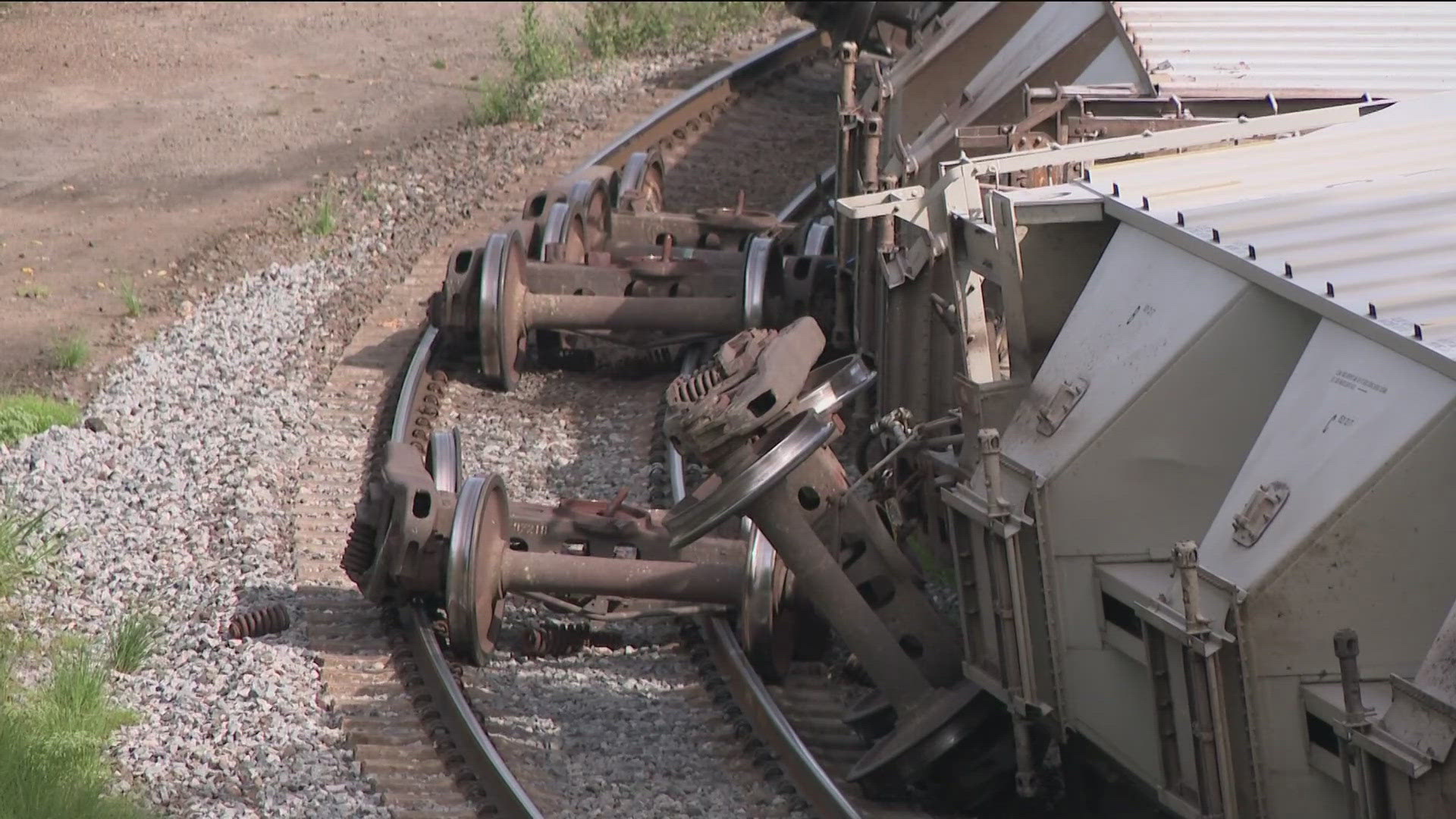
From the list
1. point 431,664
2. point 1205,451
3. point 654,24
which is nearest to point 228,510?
point 431,664

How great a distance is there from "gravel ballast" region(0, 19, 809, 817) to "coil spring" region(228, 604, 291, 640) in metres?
0.06

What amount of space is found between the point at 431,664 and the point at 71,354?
14.7ft

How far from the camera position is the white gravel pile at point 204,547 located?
7.36 meters

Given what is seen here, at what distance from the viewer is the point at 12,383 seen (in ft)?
37.0

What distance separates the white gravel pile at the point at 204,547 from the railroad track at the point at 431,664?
18 centimetres

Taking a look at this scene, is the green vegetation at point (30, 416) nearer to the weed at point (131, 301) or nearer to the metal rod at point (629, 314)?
the weed at point (131, 301)

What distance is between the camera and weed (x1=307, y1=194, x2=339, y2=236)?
1419 cm

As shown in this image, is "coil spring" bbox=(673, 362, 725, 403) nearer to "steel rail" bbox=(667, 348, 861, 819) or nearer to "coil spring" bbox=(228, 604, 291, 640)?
"steel rail" bbox=(667, 348, 861, 819)

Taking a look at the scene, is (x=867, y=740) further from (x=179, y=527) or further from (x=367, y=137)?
(x=367, y=137)

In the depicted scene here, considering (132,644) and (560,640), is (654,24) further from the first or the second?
(132,644)

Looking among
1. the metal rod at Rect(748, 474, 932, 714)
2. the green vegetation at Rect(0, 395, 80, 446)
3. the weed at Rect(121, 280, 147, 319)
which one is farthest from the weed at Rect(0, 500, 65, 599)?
the metal rod at Rect(748, 474, 932, 714)

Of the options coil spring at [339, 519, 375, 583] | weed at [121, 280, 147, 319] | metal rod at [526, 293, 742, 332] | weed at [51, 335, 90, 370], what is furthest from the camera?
weed at [121, 280, 147, 319]

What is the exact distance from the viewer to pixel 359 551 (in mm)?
8781

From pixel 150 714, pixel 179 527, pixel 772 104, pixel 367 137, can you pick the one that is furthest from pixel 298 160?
pixel 150 714
